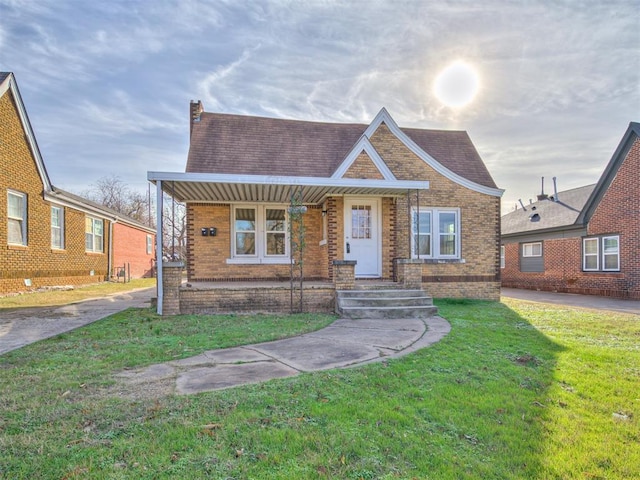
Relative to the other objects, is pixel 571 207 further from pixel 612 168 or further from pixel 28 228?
pixel 28 228

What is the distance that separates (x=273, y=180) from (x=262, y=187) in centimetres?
96

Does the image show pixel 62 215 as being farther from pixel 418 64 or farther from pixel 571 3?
pixel 571 3

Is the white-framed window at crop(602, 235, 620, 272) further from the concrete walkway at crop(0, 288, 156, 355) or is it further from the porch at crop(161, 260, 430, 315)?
the concrete walkway at crop(0, 288, 156, 355)

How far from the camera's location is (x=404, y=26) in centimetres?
885

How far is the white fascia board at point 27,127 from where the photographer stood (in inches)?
468

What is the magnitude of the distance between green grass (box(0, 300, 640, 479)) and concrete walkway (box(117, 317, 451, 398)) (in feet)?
0.85

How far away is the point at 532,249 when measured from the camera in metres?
19.1

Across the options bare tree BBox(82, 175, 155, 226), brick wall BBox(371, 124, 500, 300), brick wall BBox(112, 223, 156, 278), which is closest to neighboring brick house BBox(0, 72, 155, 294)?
brick wall BBox(112, 223, 156, 278)

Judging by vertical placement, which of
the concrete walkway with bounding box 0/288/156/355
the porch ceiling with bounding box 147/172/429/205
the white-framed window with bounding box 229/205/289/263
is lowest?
the concrete walkway with bounding box 0/288/156/355

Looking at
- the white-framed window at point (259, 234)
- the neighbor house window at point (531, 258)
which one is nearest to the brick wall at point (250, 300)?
the white-framed window at point (259, 234)

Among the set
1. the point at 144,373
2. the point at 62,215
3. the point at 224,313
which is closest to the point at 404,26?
the point at 224,313

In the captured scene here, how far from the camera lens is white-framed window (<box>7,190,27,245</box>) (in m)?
11.9

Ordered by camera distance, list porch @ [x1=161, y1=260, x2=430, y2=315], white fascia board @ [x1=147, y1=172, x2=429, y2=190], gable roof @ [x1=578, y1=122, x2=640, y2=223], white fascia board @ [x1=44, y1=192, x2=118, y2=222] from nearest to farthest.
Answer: white fascia board @ [x1=147, y1=172, x2=429, y2=190]
porch @ [x1=161, y1=260, x2=430, y2=315]
gable roof @ [x1=578, y1=122, x2=640, y2=223]
white fascia board @ [x1=44, y1=192, x2=118, y2=222]

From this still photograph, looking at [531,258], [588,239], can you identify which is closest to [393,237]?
[588,239]
